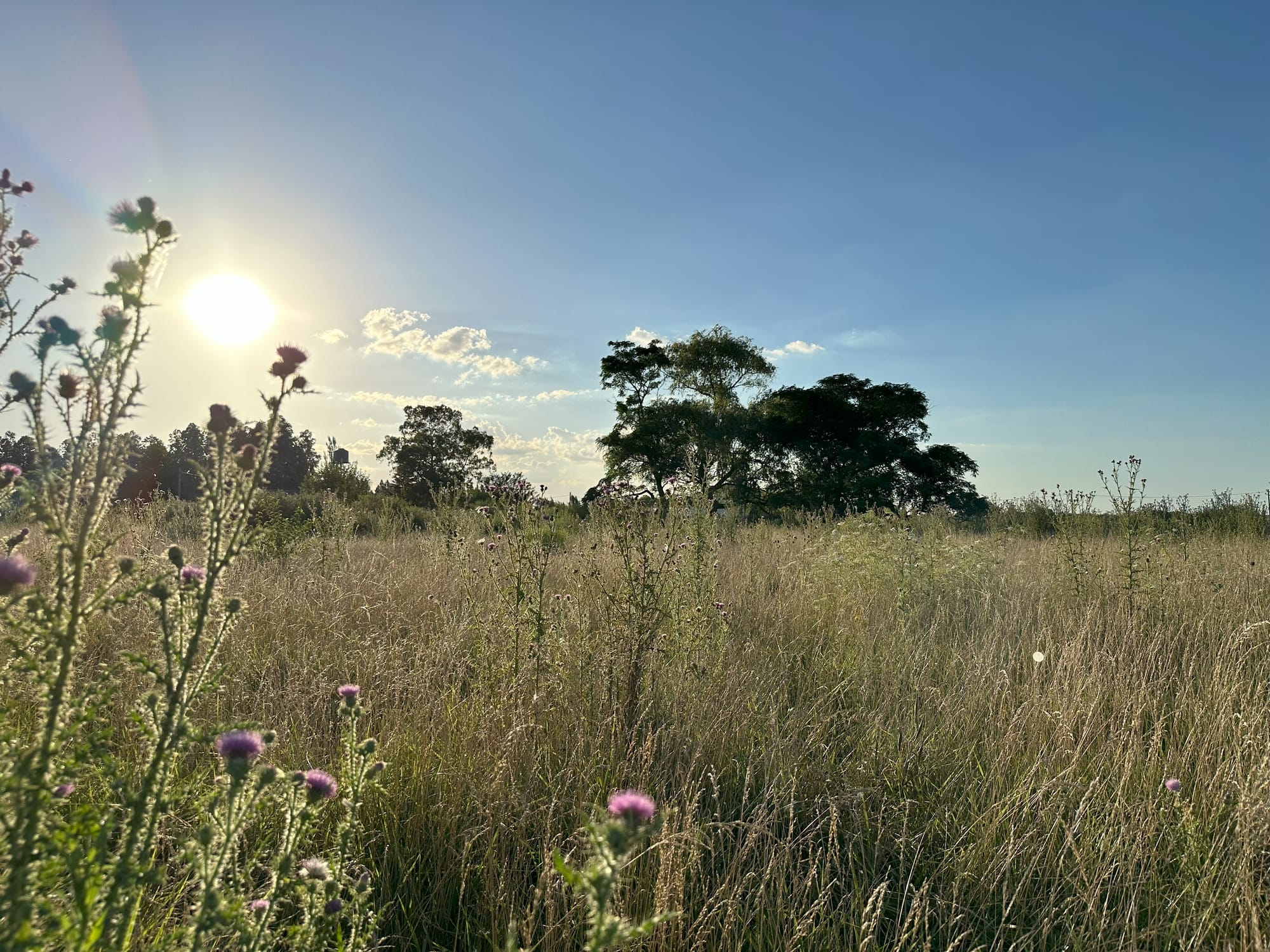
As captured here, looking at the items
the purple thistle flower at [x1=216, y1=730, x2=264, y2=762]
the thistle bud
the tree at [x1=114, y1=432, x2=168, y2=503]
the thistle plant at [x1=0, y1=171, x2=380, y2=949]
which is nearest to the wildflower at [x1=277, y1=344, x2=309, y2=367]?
the thistle plant at [x1=0, y1=171, x2=380, y2=949]

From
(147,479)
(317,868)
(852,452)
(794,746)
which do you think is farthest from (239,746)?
(852,452)

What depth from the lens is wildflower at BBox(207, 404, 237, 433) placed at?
4.36 feet

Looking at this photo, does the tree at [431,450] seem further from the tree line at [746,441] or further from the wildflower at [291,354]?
the wildflower at [291,354]

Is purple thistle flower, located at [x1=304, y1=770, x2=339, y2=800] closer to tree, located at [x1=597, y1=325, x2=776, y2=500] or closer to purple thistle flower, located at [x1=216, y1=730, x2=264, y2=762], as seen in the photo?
purple thistle flower, located at [x1=216, y1=730, x2=264, y2=762]

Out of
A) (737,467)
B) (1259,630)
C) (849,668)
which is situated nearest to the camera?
(849,668)

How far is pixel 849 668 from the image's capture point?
404 cm

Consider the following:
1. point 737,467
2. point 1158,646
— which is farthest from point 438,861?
point 737,467

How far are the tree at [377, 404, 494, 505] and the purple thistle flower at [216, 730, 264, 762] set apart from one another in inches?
974

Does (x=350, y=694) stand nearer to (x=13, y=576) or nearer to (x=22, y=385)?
(x=13, y=576)

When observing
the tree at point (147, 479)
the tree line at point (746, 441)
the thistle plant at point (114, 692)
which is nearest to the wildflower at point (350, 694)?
the thistle plant at point (114, 692)

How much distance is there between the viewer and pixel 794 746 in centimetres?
287

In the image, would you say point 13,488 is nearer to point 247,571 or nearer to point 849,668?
point 849,668

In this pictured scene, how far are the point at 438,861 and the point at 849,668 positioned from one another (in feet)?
8.45

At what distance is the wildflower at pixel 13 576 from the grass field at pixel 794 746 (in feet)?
2.71
